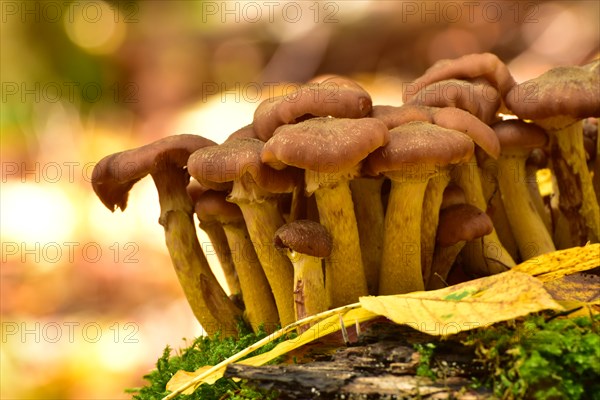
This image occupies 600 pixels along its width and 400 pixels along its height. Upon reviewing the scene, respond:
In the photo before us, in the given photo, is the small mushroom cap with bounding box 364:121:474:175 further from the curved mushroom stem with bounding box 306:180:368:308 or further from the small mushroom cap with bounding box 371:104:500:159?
the curved mushroom stem with bounding box 306:180:368:308

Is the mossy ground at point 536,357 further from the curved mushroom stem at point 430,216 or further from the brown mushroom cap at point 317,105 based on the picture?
the brown mushroom cap at point 317,105

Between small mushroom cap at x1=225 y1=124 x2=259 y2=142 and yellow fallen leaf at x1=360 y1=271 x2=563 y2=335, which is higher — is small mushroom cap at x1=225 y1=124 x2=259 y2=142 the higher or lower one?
the higher one

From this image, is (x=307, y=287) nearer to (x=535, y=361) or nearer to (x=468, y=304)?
(x=468, y=304)

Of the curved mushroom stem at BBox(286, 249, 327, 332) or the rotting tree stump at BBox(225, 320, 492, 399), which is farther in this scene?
the curved mushroom stem at BBox(286, 249, 327, 332)

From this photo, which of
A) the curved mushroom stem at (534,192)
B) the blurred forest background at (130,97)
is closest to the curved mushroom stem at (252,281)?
the curved mushroom stem at (534,192)

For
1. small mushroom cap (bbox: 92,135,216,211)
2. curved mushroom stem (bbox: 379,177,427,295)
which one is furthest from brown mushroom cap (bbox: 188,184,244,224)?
curved mushroom stem (bbox: 379,177,427,295)
